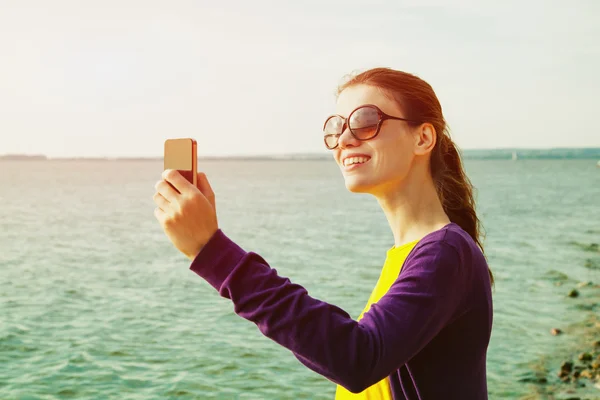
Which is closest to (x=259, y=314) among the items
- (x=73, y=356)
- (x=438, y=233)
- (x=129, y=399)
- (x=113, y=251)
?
(x=438, y=233)

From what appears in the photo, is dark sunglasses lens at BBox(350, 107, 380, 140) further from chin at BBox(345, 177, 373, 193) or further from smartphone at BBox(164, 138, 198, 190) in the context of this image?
smartphone at BBox(164, 138, 198, 190)

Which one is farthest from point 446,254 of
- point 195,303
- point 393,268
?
point 195,303

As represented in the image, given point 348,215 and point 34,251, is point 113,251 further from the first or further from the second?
point 348,215

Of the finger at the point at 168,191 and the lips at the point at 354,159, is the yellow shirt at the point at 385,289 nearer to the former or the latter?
the lips at the point at 354,159

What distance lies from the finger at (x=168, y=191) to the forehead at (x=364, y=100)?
78cm

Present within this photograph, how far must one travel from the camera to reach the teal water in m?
16.7

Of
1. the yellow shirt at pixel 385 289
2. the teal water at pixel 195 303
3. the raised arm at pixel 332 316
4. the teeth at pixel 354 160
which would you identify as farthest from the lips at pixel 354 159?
the teal water at pixel 195 303

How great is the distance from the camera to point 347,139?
2.45 meters

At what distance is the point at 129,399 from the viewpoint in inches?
611

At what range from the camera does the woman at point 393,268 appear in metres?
1.89

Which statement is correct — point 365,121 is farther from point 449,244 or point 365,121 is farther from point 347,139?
point 449,244

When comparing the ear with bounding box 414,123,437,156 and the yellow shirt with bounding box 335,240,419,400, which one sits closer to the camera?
the yellow shirt with bounding box 335,240,419,400

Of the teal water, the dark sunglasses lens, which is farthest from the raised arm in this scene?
the teal water

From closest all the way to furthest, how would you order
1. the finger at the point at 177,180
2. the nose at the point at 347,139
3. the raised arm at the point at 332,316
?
the raised arm at the point at 332,316 < the finger at the point at 177,180 < the nose at the point at 347,139
